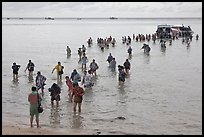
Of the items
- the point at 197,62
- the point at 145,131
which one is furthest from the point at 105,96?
the point at 197,62

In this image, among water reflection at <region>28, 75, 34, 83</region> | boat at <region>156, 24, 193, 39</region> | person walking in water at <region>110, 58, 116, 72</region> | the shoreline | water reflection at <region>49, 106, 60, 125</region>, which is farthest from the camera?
boat at <region>156, 24, 193, 39</region>

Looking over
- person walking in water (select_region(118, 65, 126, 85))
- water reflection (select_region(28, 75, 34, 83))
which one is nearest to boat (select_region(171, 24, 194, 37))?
water reflection (select_region(28, 75, 34, 83))

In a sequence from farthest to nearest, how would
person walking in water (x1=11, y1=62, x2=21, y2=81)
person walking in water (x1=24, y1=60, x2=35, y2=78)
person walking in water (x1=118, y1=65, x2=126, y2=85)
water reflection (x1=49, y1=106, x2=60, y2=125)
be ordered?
person walking in water (x1=24, y1=60, x2=35, y2=78) < person walking in water (x1=11, y1=62, x2=21, y2=81) < person walking in water (x1=118, y1=65, x2=126, y2=85) < water reflection (x1=49, y1=106, x2=60, y2=125)

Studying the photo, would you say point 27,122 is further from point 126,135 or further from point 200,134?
point 200,134

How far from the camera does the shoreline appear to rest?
36.2 ft

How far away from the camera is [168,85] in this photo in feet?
65.7

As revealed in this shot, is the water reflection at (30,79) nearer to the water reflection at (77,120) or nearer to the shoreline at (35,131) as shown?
the water reflection at (77,120)

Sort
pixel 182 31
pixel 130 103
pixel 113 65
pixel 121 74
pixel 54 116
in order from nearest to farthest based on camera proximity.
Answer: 1. pixel 54 116
2. pixel 130 103
3. pixel 121 74
4. pixel 113 65
5. pixel 182 31

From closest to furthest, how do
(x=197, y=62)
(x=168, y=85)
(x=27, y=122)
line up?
(x=27, y=122)
(x=168, y=85)
(x=197, y=62)

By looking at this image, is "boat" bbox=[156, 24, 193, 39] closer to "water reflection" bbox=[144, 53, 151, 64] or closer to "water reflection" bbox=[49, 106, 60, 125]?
"water reflection" bbox=[144, 53, 151, 64]

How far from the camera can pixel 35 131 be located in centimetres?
1137

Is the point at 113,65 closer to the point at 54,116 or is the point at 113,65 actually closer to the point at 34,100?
the point at 54,116

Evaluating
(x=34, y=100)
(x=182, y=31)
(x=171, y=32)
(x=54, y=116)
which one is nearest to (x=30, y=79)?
(x=54, y=116)

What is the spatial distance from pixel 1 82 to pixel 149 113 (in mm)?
9407
